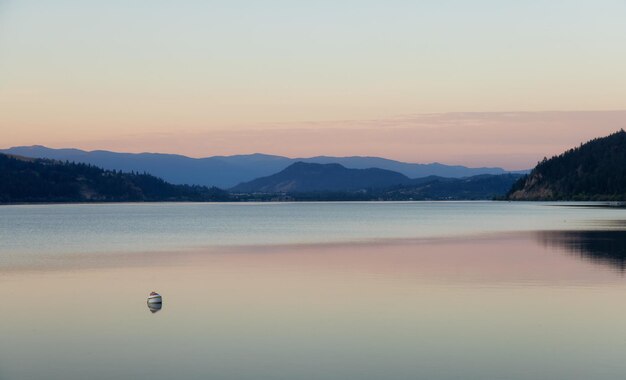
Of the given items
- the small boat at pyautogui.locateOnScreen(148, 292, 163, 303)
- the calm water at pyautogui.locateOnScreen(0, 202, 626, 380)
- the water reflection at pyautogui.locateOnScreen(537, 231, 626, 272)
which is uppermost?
the water reflection at pyautogui.locateOnScreen(537, 231, 626, 272)

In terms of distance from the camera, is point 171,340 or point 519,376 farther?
point 171,340

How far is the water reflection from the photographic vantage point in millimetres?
50281

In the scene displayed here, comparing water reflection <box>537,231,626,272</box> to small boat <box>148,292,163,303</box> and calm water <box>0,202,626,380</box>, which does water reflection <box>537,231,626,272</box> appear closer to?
calm water <box>0,202,626,380</box>

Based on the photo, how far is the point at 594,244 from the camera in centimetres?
6356

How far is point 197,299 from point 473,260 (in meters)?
22.9

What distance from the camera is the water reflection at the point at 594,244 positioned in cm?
5028

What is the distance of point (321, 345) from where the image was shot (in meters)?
23.7

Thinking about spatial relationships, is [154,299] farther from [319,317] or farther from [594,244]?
[594,244]

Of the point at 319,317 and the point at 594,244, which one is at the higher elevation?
the point at 594,244

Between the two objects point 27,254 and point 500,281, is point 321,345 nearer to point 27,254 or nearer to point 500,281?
point 500,281

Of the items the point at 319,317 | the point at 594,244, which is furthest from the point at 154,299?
the point at 594,244

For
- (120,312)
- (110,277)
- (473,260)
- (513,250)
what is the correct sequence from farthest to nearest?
(513,250)
(473,260)
(110,277)
(120,312)

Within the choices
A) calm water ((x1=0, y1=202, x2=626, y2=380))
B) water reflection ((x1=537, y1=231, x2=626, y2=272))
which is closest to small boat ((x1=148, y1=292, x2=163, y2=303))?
calm water ((x1=0, y1=202, x2=626, y2=380))

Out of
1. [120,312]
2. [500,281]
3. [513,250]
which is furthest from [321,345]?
[513,250]
